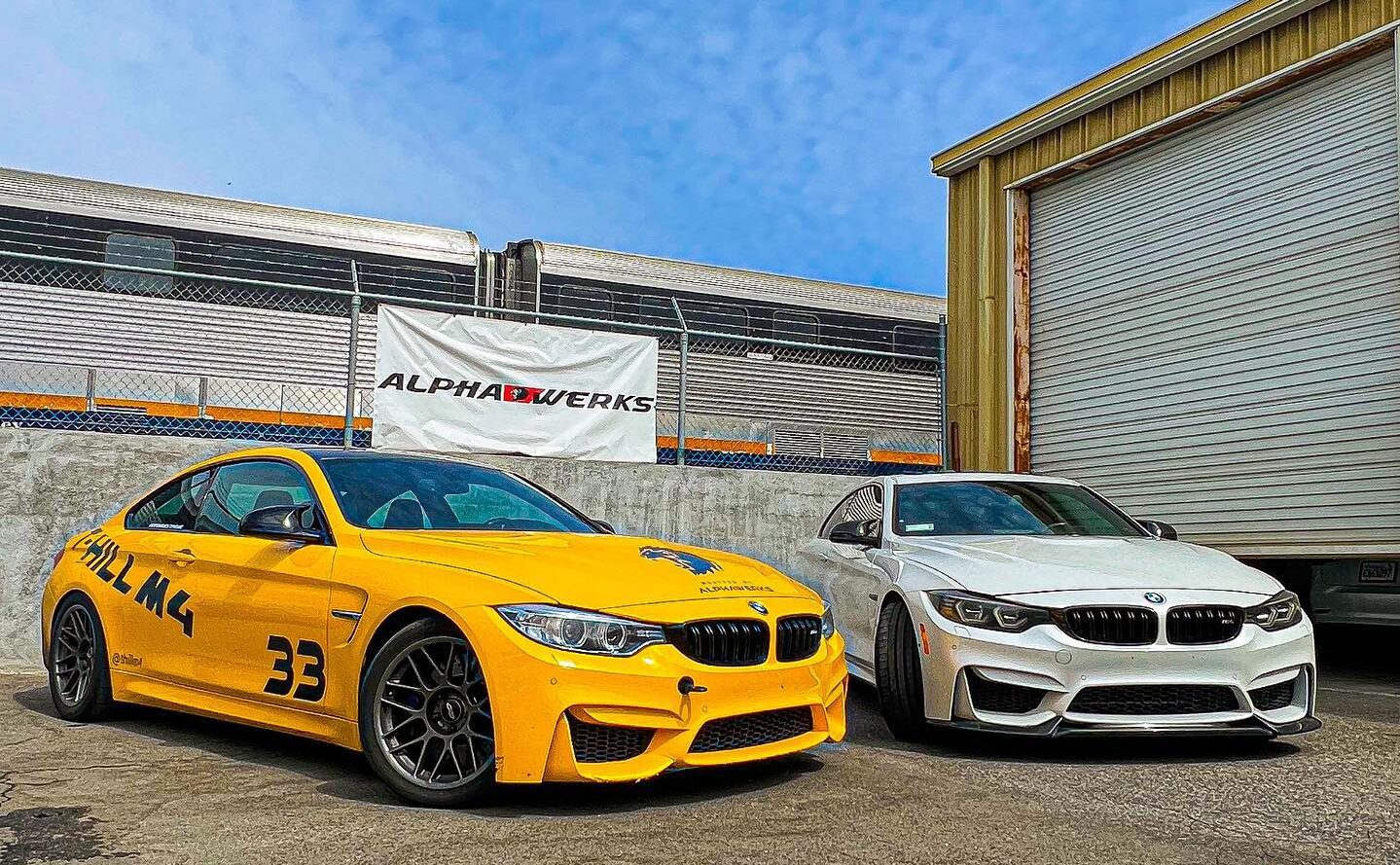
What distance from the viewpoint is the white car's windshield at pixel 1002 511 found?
703 cm

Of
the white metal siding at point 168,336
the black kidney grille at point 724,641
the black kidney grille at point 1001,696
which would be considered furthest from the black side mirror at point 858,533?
the white metal siding at point 168,336

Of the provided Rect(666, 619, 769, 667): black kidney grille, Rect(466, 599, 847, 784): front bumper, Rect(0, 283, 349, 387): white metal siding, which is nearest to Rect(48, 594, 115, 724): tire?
Rect(466, 599, 847, 784): front bumper

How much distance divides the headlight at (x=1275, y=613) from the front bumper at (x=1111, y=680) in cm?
7

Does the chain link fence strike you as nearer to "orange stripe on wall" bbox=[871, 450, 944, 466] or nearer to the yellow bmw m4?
"orange stripe on wall" bbox=[871, 450, 944, 466]

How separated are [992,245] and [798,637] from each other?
950 centimetres

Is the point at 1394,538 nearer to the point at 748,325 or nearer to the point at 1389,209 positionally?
the point at 1389,209

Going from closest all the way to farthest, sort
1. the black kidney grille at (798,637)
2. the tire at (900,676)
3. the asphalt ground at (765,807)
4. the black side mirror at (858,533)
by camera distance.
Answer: the asphalt ground at (765,807), the black kidney grille at (798,637), the tire at (900,676), the black side mirror at (858,533)

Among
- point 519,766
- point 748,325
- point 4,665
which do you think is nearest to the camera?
point 519,766

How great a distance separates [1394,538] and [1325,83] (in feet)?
12.2

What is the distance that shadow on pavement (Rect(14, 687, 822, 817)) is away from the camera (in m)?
4.44

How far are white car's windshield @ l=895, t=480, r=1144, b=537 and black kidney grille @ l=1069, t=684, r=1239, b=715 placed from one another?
5.40 ft

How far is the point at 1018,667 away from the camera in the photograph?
17.8ft

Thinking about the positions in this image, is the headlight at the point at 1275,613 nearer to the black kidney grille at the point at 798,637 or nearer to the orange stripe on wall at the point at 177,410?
the black kidney grille at the point at 798,637

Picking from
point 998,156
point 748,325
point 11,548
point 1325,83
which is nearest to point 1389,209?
point 1325,83
